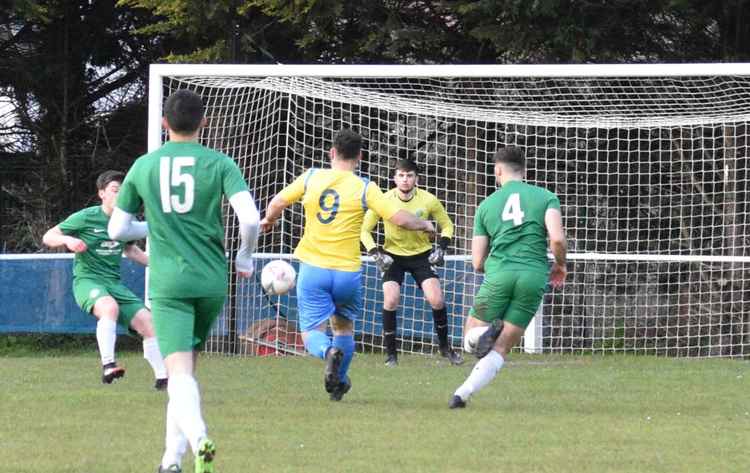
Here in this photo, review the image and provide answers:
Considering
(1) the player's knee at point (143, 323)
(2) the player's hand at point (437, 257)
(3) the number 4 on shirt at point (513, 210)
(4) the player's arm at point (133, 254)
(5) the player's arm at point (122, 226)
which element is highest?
(3) the number 4 on shirt at point (513, 210)

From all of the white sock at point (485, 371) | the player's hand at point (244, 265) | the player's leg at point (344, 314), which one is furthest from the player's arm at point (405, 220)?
the player's hand at point (244, 265)

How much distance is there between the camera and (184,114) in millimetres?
6445

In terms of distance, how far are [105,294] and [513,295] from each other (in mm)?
3348

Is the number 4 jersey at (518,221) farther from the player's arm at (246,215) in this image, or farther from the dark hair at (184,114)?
the dark hair at (184,114)

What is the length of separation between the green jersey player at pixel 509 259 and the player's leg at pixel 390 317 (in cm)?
419

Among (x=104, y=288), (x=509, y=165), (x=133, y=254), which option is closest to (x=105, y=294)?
(x=104, y=288)

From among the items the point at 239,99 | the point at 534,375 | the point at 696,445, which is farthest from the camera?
the point at 239,99

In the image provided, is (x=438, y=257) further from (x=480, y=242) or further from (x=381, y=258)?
(x=480, y=242)

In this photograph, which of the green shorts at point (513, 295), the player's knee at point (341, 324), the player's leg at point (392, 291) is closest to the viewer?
the green shorts at point (513, 295)

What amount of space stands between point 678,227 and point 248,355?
5429mm

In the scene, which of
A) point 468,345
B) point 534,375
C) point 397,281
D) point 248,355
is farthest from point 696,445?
point 248,355

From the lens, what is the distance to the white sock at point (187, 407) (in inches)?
238

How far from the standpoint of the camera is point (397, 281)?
44.4ft

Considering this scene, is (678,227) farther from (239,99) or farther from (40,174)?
(40,174)
